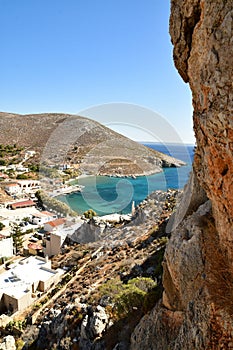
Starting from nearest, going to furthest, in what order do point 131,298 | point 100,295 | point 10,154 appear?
point 131,298 < point 100,295 < point 10,154

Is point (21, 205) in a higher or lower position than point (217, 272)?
lower

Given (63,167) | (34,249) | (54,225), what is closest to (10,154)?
(63,167)

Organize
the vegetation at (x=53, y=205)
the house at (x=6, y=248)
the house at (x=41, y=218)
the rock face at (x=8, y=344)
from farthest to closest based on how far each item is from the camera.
→ the vegetation at (x=53, y=205) < the house at (x=41, y=218) < the house at (x=6, y=248) < the rock face at (x=8, y=344)

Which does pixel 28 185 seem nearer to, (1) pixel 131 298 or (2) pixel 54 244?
(2) pixel 54 244

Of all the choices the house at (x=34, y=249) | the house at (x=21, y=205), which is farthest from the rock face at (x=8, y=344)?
the house at (x=21, y=205)

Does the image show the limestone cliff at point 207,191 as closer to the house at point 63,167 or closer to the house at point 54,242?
the house at point 54,242

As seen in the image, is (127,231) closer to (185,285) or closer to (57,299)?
(57,299)

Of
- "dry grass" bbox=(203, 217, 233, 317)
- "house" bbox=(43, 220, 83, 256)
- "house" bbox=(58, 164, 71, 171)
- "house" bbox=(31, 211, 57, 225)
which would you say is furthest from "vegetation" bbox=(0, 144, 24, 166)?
"dry grass" bbox=(203, 217, 233, 317)
